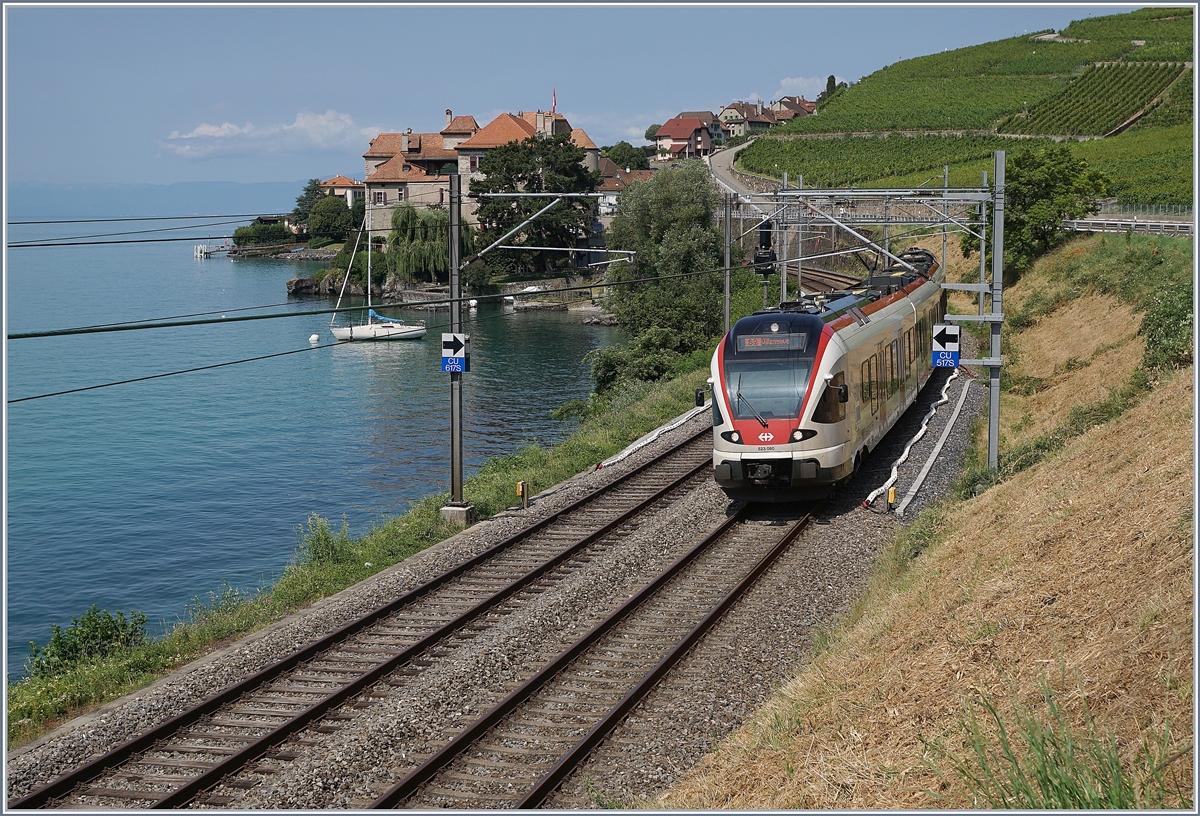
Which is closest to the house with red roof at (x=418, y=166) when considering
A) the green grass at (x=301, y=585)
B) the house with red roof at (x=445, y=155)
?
the house with red roof at (x=445, y=155)

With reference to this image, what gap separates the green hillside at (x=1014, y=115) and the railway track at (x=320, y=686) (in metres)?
51.2

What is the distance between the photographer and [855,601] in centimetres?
1412

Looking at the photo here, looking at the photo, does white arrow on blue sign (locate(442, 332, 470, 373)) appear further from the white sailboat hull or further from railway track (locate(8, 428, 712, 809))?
the white sailboat hull

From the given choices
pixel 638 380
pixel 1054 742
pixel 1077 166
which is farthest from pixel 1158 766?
pixel 1077 166

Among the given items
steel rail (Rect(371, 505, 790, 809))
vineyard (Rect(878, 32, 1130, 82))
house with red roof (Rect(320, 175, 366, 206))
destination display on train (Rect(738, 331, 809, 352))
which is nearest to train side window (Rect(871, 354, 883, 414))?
destination display on train (Rect(738, 331, 809, 352))

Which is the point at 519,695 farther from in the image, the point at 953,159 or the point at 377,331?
the point at 953,159

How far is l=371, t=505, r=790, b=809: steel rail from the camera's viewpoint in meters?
9.51

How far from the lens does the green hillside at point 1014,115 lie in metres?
76.6

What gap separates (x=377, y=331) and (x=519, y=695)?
6004 cm

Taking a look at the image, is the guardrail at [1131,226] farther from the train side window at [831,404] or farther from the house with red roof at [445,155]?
the house with red roof at [445,155]

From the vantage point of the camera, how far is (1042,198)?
4922 cm

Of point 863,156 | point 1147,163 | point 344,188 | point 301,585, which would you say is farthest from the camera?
point 344,188

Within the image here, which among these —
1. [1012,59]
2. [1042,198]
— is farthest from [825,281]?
[1012,59]

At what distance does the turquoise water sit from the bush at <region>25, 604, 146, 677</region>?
144 inches
